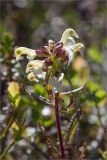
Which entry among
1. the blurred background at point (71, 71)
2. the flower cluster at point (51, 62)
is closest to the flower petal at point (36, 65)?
the flower cluster at point (51, 62)

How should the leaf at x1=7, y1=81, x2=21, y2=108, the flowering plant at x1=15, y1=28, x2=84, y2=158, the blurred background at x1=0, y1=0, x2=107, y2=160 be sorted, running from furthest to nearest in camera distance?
the blurred background at x1=0, y1=0, x2=107, y2=160 < the leaf at x1=7, y1=81, x2=21, y2=108 < the flowering plant at x1=15, y1=28, x2=84, y2=158

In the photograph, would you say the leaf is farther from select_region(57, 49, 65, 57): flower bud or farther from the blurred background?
select_region(57, 49, 65, 57): flower bud

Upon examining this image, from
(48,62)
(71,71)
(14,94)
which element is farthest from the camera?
(71,71)

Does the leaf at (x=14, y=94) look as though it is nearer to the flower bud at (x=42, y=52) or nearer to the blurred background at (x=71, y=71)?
the blurred background at (x=71, y=71)

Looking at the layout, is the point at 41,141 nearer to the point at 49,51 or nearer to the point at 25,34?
the point at 49,51

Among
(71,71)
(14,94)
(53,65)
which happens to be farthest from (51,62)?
(71,71)

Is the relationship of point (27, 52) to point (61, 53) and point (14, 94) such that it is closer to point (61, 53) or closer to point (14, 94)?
point (61, 53)

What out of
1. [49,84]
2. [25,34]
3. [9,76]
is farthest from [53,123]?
[25,34]

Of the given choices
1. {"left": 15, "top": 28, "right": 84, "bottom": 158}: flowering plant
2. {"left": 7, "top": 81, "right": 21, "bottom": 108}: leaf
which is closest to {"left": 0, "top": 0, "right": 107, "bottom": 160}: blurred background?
{"left": 7, "top": 81, "right": 21, "bottom": 108}: leaf

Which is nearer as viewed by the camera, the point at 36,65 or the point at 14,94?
the point at 36,65
